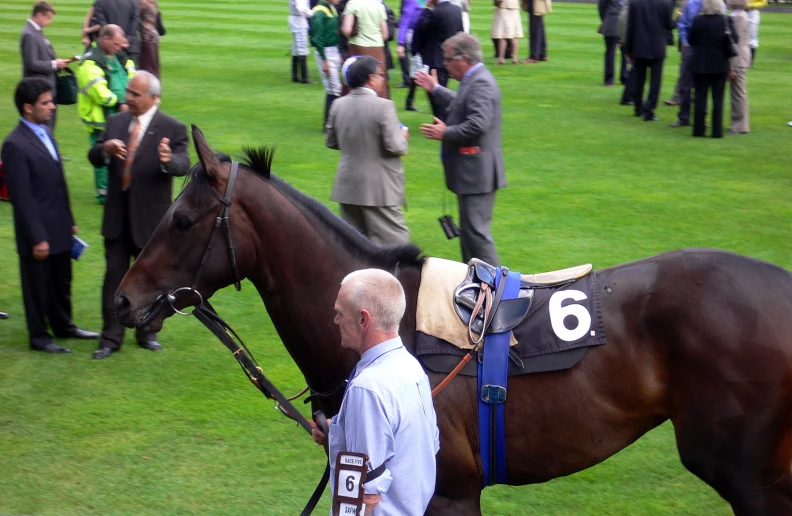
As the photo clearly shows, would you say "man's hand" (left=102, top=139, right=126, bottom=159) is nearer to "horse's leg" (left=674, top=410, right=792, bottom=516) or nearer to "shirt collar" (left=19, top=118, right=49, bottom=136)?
"shirt collar" (left=19, top=118, right=49, bottom=136)

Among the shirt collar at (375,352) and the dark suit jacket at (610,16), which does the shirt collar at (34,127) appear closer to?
the shirt collar at (375,352)

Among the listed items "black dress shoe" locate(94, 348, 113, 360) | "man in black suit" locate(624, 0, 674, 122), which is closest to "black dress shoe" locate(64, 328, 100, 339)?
"black dress shoe" locate(94, 348, 113, 360)

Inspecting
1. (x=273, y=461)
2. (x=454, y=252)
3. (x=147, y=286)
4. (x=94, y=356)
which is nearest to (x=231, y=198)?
(x=147, y=286)

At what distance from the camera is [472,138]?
7.86 meters

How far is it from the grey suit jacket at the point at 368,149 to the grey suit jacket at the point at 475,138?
475 mm

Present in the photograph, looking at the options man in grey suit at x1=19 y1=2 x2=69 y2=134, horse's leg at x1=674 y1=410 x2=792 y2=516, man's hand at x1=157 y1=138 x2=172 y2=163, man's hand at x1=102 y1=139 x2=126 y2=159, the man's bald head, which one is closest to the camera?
horse's leg at x1=674 y1=410 x2=792 y2=516

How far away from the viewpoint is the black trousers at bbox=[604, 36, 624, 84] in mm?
17658

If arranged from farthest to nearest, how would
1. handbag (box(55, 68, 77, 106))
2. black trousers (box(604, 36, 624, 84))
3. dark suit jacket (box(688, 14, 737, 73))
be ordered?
black trousers (box(604, 36, 624, 84)) → dark suit jacket (box(688, 14, 737, 73)) → handbag (box(55, 68, 77, 106))

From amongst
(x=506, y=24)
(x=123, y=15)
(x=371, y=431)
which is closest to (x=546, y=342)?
(x=371, y=431)

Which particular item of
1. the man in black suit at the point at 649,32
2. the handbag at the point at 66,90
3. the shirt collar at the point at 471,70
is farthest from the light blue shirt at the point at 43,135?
the man in black suit at the point at 649,32

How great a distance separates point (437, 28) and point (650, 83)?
3614 millimetres

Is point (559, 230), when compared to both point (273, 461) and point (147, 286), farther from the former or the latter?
point (147, 286)

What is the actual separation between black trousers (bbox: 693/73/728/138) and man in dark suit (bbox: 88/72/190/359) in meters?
9.14

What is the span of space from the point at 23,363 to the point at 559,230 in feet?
17.8
